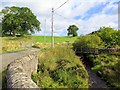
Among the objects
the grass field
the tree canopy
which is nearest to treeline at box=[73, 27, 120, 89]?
the grass field

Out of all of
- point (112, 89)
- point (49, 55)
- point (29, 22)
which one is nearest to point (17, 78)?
point (112, 89)

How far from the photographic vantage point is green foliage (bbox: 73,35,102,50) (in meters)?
37.5

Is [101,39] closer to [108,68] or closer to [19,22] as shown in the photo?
[108,68]

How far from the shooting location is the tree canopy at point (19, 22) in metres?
92.8

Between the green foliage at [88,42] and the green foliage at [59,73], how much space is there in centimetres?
1155

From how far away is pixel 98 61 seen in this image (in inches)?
1212

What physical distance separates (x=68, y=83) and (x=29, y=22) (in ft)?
248

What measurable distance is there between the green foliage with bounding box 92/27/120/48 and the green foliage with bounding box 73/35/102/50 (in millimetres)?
1986

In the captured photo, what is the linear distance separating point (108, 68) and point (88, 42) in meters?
11.6

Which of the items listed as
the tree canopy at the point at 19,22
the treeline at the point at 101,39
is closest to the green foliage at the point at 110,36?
the treeline at the point at 101,39

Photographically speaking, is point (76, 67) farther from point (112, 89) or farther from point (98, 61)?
point (98, 61)

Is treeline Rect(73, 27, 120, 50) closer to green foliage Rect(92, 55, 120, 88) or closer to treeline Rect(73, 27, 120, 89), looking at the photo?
treeline Rect(73, 27, 120, 89)

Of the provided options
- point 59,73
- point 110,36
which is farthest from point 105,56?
point 59,73

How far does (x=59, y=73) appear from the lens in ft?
67.2
